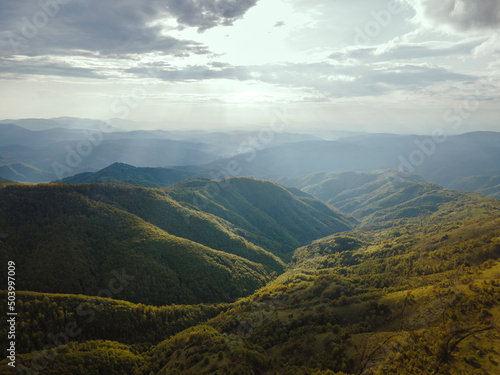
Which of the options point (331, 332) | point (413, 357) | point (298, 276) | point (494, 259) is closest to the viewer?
point (413, 357)

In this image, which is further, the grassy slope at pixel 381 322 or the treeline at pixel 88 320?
the treeline at pixel 88 320

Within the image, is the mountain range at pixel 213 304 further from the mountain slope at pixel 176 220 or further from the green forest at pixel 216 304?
the mountain slope at pixel 176 220

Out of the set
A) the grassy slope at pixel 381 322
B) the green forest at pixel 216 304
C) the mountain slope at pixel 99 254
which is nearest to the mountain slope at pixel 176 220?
the green forest at pixel 216 304

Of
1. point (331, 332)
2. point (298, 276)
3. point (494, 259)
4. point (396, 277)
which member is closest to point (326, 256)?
point (298, 276)

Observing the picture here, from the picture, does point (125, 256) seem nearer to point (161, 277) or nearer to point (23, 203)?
point (161, 277)

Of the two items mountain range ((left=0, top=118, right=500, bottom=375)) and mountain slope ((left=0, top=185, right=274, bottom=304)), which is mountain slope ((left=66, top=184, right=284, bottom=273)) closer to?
mountain range ((left=0, top=118, right=500, bottom=375))

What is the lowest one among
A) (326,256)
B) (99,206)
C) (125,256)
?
(326,256)

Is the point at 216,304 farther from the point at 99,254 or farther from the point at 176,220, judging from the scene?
the point at 176,220
